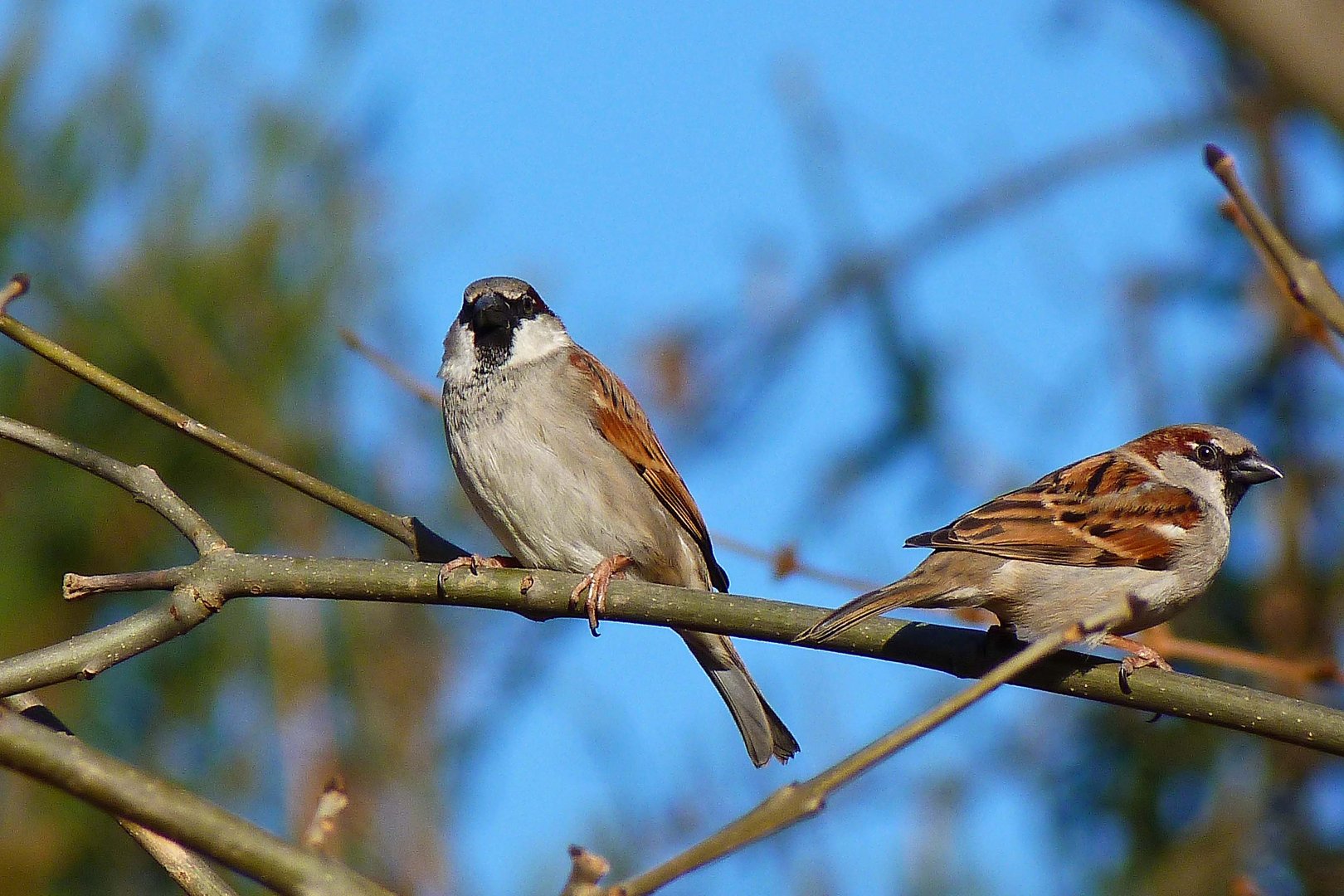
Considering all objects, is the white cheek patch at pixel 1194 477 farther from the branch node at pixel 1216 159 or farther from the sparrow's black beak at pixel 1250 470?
the branch node at pixel 1216 159

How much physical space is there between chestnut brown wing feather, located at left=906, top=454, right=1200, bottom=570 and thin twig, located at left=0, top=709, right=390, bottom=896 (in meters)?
1.74

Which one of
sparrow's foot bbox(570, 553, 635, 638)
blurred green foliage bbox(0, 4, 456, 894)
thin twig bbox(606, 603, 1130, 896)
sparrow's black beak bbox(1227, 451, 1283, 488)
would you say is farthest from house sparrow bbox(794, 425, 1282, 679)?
blurred green foliage bbox(0, 4, 456, 894)

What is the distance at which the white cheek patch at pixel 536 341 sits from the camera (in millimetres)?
3662

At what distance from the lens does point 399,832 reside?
561 cm

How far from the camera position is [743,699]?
3.59 m

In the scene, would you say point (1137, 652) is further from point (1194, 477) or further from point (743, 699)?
point (743, 699)

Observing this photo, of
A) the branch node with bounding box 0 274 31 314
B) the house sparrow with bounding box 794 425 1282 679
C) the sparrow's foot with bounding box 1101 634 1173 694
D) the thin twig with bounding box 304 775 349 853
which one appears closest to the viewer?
the thin twig with bounding box 304 775 349 853

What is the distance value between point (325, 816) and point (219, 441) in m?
0.86

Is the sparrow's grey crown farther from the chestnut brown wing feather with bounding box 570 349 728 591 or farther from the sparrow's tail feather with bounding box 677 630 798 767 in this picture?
the sparrow's tail feather with bounding box 677 630 798 767

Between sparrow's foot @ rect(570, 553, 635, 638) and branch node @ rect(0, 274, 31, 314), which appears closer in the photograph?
branch node @ rect(0, 274, 31, 314)

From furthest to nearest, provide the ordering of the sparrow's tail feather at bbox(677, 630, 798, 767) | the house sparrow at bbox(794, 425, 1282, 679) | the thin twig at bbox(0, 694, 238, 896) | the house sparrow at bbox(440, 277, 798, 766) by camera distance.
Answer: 1. the sparrow's tail feather at bbox(677, 630, 798, 767)
2. the house sparrow at bbox(440, 277, 798, 766)
3. the house sparrow at bbox(794, 425, 1282, 679)
4. the thin twig at bbox(0, 694, 238, 896)

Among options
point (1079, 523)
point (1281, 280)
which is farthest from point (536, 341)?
point (1281, 280)

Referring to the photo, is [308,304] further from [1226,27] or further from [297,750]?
[1226,27]

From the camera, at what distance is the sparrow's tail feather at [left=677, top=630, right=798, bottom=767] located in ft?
Answer: 11.5
